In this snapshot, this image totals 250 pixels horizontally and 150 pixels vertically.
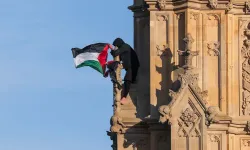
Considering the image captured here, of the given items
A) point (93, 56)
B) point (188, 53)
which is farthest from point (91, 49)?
point (188, 53)

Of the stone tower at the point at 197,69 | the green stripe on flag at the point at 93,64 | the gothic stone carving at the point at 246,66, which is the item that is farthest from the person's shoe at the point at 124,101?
the gothic stone carving at the point at 246,66

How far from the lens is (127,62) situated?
3255 inches

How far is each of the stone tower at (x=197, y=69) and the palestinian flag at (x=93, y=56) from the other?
129 centimetres

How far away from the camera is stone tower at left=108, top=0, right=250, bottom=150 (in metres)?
81.5

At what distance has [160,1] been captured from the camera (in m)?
82.1

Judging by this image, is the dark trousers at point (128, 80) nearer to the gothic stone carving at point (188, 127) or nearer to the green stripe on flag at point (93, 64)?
the green stripe on flag at point (93, 64)

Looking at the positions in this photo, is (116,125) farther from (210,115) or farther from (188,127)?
(210,115)

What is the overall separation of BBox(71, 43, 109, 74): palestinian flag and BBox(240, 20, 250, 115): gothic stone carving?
4.24m

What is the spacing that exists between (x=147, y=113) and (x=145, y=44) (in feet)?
7.62

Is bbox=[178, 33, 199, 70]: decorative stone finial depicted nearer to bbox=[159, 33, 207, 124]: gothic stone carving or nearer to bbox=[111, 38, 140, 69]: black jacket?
bbox=[159, 33, 207, 124]: gothic stone carving

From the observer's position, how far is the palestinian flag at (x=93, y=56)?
274ft

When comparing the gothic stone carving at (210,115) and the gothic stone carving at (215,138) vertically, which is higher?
the gothic stone carving at (210,115)

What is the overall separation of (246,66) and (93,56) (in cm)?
478

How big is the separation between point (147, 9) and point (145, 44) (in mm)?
1215
